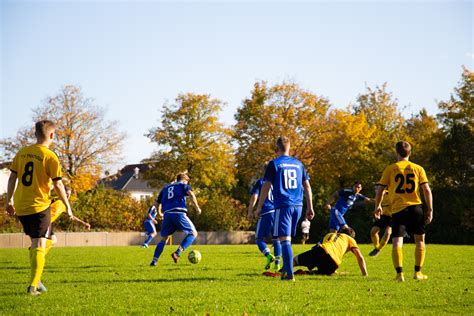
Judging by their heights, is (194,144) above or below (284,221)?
above

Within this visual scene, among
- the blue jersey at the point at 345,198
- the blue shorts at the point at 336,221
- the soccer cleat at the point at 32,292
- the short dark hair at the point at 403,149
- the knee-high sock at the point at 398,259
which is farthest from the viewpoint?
the blue shorts at the point at 336,221

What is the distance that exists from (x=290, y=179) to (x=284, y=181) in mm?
110

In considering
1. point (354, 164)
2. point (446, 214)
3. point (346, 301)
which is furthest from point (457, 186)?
point (346, 301)

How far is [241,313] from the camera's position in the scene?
6.43 metres

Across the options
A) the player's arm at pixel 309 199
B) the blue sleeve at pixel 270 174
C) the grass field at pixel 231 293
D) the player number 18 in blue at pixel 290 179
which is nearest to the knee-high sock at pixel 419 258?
the grass field at pixel 231 293

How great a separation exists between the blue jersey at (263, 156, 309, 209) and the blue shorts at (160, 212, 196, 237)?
15.2 feet

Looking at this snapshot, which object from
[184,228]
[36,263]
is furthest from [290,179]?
[184,228]

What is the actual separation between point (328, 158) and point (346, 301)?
41773 mm

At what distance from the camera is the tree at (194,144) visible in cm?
4759

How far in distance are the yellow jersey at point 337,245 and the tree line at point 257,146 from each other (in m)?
33.0

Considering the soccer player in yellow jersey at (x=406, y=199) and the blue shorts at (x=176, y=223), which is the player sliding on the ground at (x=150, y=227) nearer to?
the blue shorts at (x=176, y=223)

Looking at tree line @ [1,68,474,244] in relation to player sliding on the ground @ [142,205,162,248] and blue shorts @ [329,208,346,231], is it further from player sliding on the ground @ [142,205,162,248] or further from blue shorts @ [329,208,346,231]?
blue shorts @ [329,208,346,231]

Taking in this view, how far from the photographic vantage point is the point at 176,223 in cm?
1416

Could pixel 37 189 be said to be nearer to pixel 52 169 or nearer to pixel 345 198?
pixel 52 169
